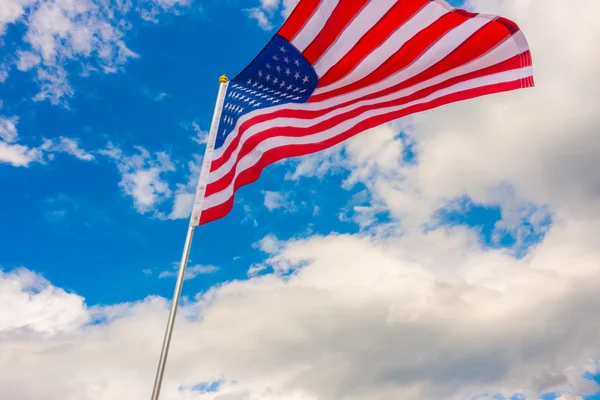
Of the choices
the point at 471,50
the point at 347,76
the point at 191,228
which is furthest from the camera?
the point at 347,76

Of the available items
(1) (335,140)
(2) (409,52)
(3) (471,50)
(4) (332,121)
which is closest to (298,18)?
(4) (332,121)

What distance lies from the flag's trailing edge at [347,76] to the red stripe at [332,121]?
1.2 inches

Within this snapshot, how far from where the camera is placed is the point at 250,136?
17016 millimetres

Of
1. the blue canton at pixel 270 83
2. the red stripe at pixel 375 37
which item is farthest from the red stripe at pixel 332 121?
the red stripe at pixel 375 37

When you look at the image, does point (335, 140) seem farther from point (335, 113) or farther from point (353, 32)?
point (353, 32)

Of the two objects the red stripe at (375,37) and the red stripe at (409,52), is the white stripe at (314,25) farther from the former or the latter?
the red stripe at (409,52)

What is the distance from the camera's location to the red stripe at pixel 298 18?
1645cm

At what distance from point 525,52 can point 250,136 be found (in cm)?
839

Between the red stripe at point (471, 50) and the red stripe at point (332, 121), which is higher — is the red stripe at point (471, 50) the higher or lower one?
the higher one

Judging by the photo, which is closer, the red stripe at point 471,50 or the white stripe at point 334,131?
the white stripe at point 334,131

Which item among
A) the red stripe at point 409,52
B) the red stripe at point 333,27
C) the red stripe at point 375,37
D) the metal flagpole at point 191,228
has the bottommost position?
the metal flagpole at point 191,228

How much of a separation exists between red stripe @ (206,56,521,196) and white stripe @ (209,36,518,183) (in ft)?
0.28

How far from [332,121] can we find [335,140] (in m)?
0.65

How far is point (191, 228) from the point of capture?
48.3 ft
